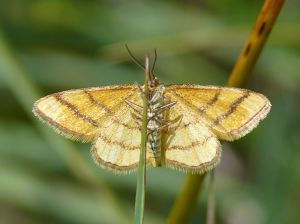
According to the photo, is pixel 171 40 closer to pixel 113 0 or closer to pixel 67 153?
pixel 113 0

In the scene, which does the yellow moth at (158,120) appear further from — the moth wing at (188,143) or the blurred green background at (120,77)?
the blurred green background at (120,77)

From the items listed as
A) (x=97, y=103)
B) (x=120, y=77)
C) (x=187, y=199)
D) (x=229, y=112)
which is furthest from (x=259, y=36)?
(x=120, y=77)

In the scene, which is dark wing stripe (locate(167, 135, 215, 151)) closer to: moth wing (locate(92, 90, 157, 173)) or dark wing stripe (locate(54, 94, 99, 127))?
moth wing (locate(92, 90, 157, 173))

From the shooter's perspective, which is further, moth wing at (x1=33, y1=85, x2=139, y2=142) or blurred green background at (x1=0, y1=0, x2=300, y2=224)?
blurred green background at (x1=0, y1=0, x2=300, y2=224)

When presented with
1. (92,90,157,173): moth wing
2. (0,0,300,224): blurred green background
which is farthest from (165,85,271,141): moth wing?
(0,0,300,224): blurred green background

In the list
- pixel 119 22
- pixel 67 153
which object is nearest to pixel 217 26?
pixel 119 22

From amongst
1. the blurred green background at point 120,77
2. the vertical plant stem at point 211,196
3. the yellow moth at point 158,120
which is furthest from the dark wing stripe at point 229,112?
the blurred green background at point 120,77
